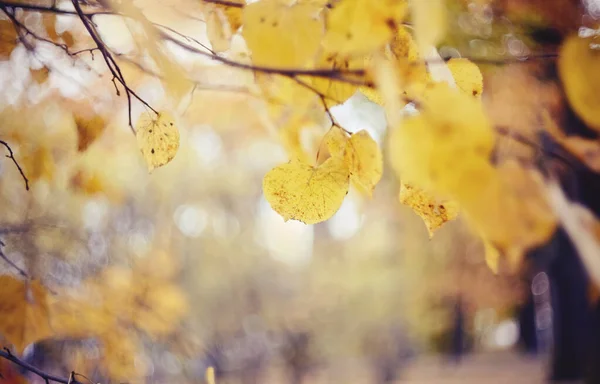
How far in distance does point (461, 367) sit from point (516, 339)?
4.43 meters

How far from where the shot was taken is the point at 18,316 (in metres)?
1.11

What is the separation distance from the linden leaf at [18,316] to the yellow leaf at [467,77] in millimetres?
1165

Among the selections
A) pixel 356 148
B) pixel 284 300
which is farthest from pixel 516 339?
pixel 356 148

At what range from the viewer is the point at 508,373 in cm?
700

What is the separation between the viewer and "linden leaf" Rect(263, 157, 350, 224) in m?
0.63

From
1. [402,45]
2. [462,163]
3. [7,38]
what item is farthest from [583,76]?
[7,38]

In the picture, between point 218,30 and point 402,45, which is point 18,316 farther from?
point 402,45

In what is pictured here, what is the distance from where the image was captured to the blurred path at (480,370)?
258 inches

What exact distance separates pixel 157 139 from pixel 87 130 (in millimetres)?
361

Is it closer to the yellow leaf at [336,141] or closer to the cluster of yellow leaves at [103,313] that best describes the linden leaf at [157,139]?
the yellow leaf at [336,141]

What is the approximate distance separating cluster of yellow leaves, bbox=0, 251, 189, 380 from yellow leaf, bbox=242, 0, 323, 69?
1023mm

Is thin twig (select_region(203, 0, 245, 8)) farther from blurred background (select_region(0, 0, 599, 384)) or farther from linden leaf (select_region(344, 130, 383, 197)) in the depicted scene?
blurred background (select_region(0, 0, 599, 384))

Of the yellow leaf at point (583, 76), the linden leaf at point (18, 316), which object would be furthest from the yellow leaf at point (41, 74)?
the yellow leaf at point (583, 76)

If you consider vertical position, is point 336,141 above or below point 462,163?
above
